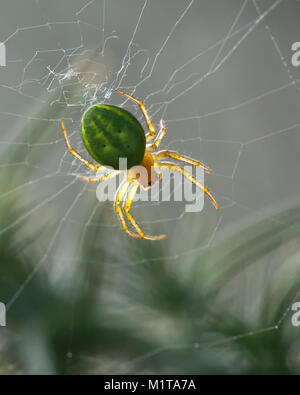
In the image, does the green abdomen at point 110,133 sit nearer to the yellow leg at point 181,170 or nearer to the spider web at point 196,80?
the yellow leg at point 181,170

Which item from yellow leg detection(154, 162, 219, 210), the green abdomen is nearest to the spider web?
yellow leg detection(154, 162, 219, 210)

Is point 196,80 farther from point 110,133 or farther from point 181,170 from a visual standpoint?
point 110,133

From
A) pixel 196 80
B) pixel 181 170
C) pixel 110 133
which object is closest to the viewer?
pixel 110 133

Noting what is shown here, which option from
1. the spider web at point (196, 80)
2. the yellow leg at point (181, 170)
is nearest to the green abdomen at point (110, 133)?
the yellow leg at point (181, 170)

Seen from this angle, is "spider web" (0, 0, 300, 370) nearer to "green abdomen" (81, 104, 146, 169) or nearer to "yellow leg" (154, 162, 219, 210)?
"yellow leg" (154, 162, 219, 210)

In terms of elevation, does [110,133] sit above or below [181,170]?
below

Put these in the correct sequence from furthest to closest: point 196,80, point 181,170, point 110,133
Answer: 1. point 196,80
2. point 181,170
3. point 110,133

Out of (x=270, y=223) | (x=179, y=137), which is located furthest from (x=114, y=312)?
(x=179, y=137)

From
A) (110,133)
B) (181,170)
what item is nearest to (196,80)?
Answer: (181,170)

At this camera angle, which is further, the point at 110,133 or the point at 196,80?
the point at 196,80
